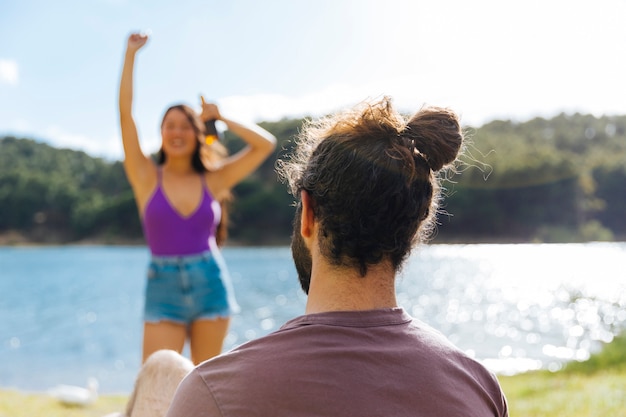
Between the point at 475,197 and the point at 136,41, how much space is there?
6148 centimetres

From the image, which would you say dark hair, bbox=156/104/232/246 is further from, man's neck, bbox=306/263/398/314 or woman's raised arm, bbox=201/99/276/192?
man's neck, bbox=306/263/398/314

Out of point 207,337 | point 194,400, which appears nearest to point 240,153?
point 207,337

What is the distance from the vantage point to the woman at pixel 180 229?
9.84ft

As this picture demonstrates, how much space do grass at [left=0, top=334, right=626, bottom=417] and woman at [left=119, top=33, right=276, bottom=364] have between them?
2762mm

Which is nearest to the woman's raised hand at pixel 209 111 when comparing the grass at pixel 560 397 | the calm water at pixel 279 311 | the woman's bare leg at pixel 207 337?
the woman's bare leg at pixel 207 337

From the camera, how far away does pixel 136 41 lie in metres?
3.26

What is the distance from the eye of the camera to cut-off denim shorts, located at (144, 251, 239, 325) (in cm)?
299

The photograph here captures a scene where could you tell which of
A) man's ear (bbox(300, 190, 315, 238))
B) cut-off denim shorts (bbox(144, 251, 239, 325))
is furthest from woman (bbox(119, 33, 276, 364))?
man's ear (bbox(300, 190, 315, 238))

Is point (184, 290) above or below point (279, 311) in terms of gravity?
above

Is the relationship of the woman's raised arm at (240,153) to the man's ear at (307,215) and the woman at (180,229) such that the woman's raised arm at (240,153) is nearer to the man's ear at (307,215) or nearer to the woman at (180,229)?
the woman at (180,229)

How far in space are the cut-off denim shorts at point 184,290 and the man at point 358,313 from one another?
192 cm

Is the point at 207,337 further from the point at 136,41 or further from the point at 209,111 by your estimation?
the point at 136,41

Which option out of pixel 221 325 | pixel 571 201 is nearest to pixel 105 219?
pixel 571 201

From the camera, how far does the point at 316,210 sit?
1.09 metres
